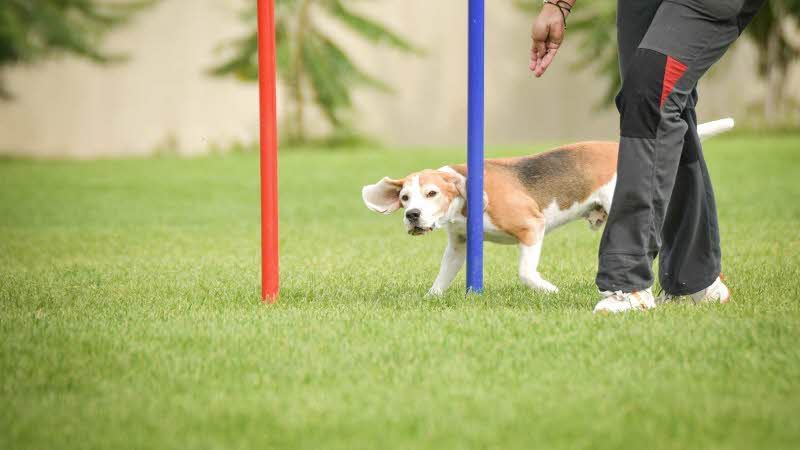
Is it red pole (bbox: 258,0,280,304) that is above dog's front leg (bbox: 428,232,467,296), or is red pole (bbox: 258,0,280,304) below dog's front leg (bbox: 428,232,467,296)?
above

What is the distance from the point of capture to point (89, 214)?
8.91 m

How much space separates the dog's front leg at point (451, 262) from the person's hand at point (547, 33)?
0.92m

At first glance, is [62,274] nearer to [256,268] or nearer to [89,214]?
[256,268]

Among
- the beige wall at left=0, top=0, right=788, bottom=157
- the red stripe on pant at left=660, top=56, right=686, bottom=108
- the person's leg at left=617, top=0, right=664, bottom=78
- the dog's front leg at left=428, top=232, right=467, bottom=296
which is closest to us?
the red stripe on pant at left=660, top=56, right=686, bottom=108

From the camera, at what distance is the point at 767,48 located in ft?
58.9

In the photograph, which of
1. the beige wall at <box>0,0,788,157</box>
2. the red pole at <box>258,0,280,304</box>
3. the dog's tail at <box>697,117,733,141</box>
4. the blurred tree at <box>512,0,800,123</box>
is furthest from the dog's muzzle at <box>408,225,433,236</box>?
the blurred tree at <box>512,0,800,123</box>

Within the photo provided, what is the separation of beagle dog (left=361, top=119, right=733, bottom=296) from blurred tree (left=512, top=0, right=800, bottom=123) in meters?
12.8

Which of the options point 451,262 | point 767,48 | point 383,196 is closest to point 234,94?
point 767,48

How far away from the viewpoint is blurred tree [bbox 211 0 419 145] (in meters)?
17.3

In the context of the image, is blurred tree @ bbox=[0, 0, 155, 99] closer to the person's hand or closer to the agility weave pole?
the agility weave pole

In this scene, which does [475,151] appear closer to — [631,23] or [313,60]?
[631,23]

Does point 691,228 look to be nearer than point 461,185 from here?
Yes

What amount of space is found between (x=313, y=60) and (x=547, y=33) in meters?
14.2

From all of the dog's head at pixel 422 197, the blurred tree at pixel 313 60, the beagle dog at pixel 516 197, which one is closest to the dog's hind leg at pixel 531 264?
the beagle dog at pixel 516 197
